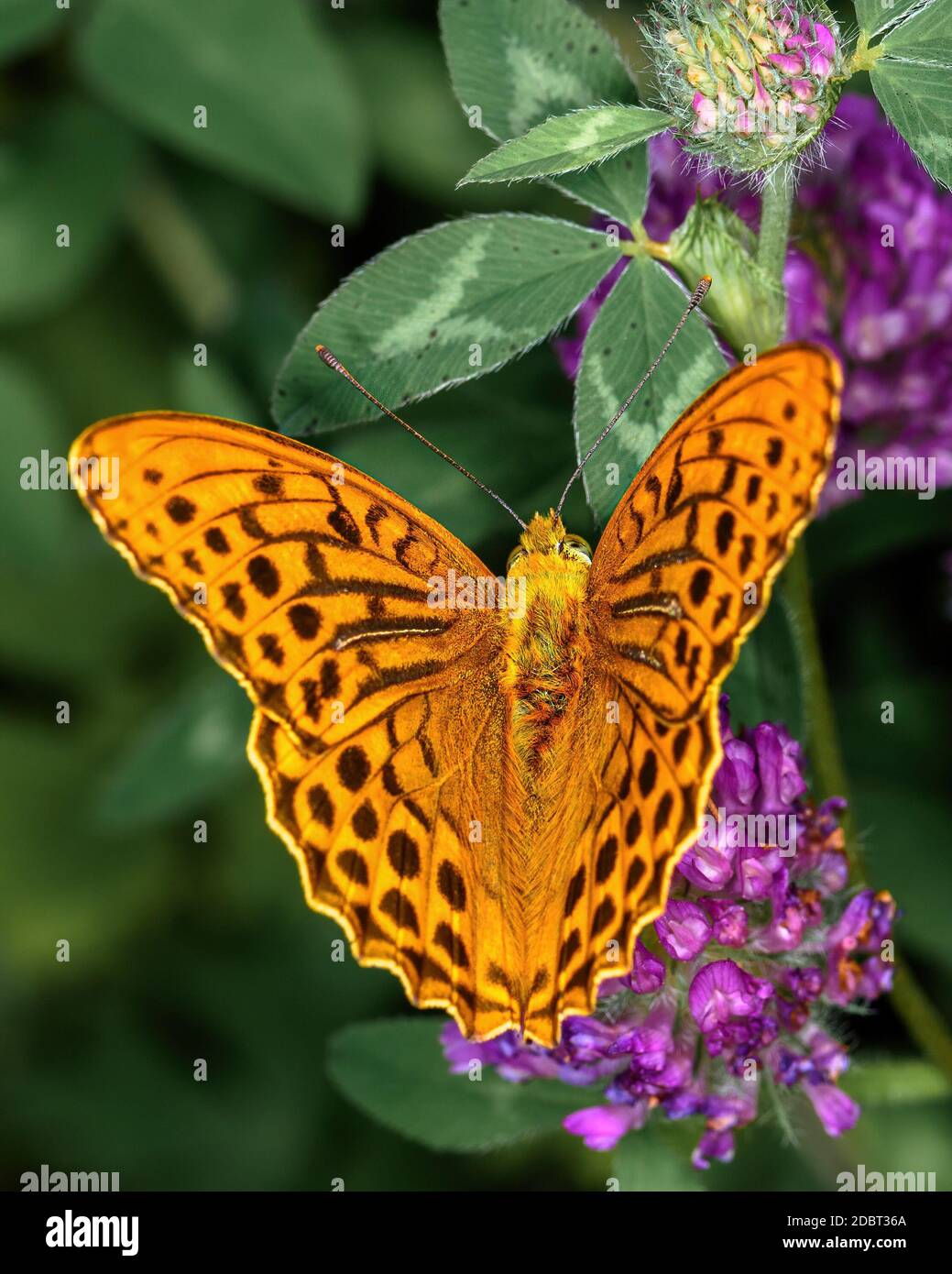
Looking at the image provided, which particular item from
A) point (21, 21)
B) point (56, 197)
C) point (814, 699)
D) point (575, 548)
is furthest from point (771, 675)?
point (56, 197)

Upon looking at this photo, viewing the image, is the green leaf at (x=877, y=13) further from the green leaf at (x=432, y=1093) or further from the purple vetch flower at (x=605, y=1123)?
the green leaf at (x=432, y=1093)

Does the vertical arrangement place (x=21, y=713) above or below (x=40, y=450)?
below

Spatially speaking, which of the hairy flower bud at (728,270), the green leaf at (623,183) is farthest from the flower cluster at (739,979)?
the green leaf at (623,183)

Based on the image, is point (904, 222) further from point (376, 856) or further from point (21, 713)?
point (21, 713)

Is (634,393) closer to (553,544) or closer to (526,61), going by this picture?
(553,544)

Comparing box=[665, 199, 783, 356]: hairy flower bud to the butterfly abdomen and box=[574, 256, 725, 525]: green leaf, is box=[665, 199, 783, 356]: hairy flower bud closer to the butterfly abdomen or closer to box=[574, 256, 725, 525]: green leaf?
box=[574, 256, 725, 525]: green leaf

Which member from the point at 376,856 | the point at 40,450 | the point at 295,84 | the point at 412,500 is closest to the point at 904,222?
the point at 412,500
